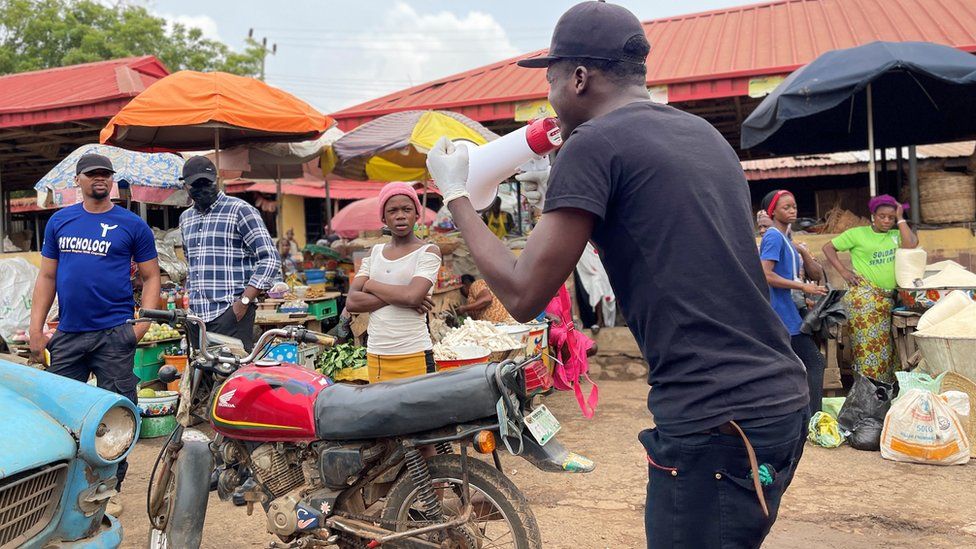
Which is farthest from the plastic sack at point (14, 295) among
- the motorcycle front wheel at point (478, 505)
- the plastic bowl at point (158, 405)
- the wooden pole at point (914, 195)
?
the wooden pole at point (914, 195)

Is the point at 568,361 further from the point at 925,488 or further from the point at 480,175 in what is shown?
the point at 480,175

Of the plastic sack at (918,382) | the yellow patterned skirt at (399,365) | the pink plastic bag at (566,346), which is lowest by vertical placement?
the plastic sack at (918,382)

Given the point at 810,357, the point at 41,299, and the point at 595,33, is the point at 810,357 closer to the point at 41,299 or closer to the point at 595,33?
the point at 595,33

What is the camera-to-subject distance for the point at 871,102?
8.09m

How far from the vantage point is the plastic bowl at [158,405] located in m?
6.29

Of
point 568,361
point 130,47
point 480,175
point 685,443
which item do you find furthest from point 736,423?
point 130,47

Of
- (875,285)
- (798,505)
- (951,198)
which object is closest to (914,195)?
(951,198)

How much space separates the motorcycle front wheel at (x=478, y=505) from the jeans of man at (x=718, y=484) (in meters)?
1.38

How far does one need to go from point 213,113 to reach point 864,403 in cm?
613

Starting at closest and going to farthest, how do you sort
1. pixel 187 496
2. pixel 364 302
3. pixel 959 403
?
pixel 187 496
pixel 364 302
pixel 959 403

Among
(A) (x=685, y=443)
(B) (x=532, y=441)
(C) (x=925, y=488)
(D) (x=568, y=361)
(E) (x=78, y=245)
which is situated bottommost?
(C) (x=925, y=488)

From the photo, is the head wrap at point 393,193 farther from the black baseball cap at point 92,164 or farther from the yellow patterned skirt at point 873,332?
the yellow patterned skirt at point 873,332

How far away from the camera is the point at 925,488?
188 inches

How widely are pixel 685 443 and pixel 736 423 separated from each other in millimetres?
117
